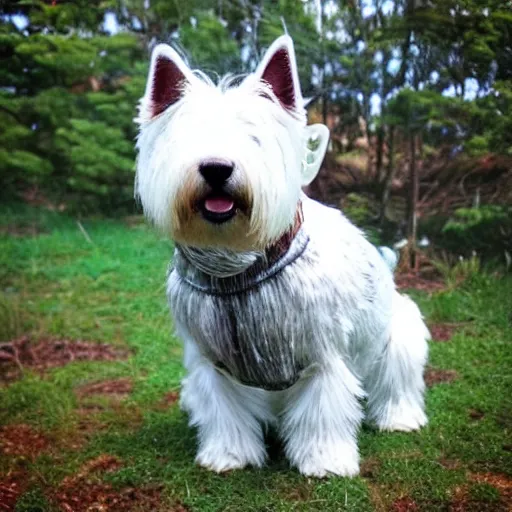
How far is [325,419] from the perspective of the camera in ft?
5.08

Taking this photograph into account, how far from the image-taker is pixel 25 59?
1.87 meters

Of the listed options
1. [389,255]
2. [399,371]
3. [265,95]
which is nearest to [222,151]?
[265,95]

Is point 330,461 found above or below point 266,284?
below

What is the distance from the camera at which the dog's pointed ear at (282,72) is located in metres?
1.22

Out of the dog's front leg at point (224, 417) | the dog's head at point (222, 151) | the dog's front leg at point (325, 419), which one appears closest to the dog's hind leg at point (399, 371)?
the dog's front leg at point (325, 419)

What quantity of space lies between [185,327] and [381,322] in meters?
0.49

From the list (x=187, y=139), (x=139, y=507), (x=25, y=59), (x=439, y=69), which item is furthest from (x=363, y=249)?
(x=25, y=59)

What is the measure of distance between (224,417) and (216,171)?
72cm

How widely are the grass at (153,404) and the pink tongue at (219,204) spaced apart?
0.38 metres

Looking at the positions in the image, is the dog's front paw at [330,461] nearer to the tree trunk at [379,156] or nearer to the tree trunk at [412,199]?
the tree trunk at [412,199]

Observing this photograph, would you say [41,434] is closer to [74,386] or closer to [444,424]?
[74,386]

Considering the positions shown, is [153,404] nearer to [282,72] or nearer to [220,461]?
[220,461]

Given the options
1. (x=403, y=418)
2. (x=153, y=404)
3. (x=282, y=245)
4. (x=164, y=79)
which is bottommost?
(x=153, y=404)

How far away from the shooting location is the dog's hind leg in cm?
170
